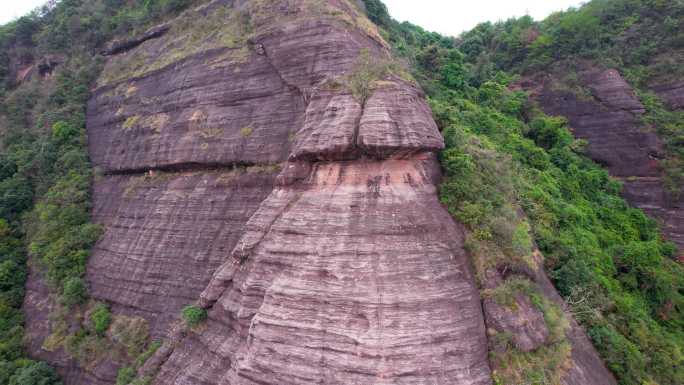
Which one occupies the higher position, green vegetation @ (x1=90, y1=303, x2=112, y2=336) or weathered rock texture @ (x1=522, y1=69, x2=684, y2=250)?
weathered rock texture @ (x1=522, y1=69, x2=684, y2=250)

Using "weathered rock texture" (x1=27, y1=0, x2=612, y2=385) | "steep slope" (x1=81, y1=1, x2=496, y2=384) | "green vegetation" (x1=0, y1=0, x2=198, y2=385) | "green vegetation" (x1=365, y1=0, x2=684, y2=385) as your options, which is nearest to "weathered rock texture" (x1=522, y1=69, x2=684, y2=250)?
"green vegetation" (x1=365, y1=0, x2=684, y2=385)

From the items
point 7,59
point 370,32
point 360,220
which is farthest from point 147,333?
→ point 7,59

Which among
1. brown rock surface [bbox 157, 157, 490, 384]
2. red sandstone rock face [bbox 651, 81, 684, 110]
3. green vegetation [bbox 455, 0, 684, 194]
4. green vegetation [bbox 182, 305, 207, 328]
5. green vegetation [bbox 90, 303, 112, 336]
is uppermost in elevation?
green vegetation [bbox 455, 0, 684, 194]

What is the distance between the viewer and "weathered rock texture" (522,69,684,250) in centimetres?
2253

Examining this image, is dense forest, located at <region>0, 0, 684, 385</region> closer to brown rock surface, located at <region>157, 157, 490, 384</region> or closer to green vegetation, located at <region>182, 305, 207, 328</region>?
green vegetation, located at <region>182, 305, 207, 328</region>

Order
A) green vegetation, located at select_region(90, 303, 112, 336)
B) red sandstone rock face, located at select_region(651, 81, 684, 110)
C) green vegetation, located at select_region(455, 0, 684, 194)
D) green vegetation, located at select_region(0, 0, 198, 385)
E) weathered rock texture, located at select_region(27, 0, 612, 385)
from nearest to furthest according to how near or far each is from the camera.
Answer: weathered rock texture, located at select_region(27, 0, 612, 385), green vegetation, located at select_region(90, 303, 112, 336), green vegetation, located at select_region(0, 0, 198, 385), green vegetation, located at select_region(455, 0, 684, 194), red sandstone rock face, located at select_region(651, 81, 684, 110)

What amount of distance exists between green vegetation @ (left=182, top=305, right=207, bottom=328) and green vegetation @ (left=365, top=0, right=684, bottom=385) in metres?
11.8

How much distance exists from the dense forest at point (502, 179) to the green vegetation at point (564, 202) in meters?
0.09

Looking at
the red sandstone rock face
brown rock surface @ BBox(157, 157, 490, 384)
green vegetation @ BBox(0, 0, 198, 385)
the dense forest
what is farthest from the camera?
the red sandstone rock face

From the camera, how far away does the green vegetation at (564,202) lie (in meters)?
13.6

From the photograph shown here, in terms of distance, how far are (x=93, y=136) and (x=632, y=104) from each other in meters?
44.6

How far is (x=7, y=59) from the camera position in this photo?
34.3 metres

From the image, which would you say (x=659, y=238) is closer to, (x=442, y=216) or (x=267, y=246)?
(x=442, y=216)

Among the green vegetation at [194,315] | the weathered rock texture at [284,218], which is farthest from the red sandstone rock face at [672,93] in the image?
the green vegetation at [194,315]
